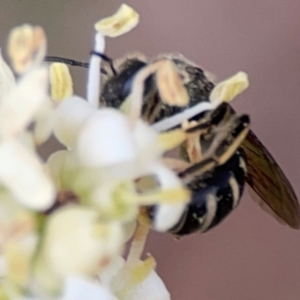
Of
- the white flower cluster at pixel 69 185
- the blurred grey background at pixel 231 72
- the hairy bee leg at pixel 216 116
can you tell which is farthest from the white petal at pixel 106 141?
the blurred grey background at pixel 231 72

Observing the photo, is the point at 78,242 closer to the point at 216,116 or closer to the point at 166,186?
the point at 166,186

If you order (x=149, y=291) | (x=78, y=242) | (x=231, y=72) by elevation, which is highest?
(x=78, y=242)

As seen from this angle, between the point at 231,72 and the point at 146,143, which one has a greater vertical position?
the point at 146,143

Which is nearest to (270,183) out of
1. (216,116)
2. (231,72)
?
(216,116)

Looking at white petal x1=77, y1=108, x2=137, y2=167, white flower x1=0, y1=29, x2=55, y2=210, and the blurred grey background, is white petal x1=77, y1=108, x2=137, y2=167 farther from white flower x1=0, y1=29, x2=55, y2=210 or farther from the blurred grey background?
the blurred grey background

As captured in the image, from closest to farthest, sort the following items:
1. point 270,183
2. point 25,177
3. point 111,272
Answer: point 25,177, point 111,272, point 270,183

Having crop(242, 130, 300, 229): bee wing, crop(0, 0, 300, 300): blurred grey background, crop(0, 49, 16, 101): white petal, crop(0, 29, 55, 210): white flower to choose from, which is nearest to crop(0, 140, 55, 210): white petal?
crop(0, 29, 55, 210): white flower

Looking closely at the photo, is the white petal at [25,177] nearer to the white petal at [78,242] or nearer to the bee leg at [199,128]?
the white petal at [78,242]
